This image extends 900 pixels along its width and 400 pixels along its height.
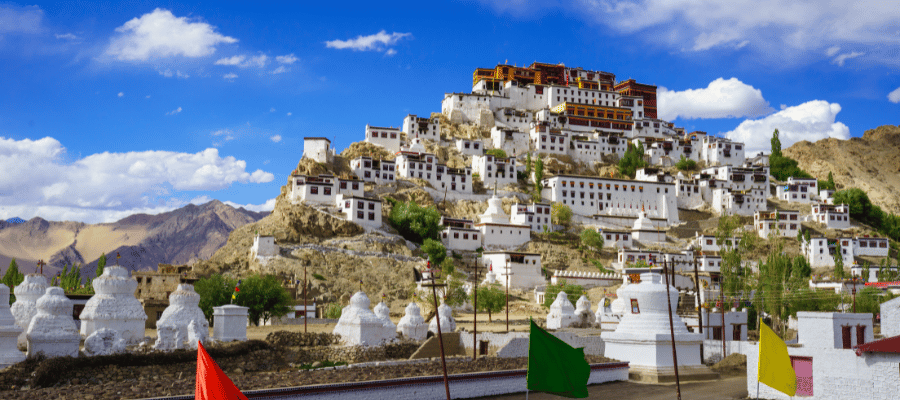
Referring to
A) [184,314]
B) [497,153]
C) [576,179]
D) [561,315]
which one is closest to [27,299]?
[184,314]

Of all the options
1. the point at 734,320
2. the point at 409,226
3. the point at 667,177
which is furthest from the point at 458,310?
the point at 667,177

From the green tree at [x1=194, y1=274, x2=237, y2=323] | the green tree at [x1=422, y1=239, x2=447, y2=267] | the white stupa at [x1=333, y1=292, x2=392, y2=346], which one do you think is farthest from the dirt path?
the green tree at [x1=422, y1=239, x2=447, y2=267]

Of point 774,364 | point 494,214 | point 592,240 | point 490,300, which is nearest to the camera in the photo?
point 774,364

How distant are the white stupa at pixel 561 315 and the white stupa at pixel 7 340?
3109cm

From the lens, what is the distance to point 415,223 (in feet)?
259

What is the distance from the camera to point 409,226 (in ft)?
260

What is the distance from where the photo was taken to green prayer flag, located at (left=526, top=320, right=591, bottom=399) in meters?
14.5

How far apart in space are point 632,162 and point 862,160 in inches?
3864

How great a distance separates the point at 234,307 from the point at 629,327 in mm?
17261

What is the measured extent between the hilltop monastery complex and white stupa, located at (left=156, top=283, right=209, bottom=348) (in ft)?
136

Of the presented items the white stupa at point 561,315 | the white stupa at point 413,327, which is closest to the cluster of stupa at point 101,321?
the white stupa at point 413,327

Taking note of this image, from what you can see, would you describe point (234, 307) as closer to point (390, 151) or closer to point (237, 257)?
point (237, 257)

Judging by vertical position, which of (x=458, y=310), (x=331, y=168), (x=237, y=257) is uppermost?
(x=331, y=168)

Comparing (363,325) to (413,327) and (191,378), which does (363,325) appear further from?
(191,378)
